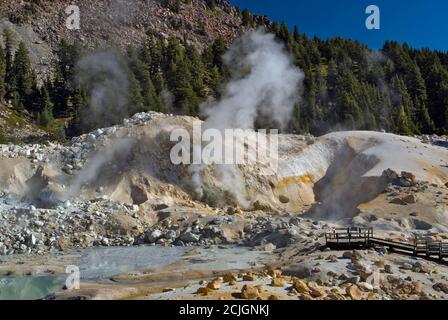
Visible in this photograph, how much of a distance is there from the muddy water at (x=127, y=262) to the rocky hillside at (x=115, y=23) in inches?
2557

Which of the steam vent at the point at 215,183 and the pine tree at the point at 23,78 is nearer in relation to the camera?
the steam vent at the point at 215,183

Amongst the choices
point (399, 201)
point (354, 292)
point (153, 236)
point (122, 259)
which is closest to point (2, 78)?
point (153, 236)

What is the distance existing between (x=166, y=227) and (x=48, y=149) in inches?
513

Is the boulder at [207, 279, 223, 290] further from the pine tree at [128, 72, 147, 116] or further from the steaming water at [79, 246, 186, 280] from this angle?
the pine tree at [128, 72, 147, 116]

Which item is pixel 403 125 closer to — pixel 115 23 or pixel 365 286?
pixel 365 286

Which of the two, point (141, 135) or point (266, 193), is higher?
point (141, 135)

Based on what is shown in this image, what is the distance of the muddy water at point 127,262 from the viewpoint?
20953 millimetres

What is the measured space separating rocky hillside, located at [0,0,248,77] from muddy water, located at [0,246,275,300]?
6495cm

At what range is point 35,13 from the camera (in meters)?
99.0

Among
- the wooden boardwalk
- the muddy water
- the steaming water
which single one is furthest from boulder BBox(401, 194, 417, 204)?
the steaming water

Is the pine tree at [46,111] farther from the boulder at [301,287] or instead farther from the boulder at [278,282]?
the boulder at [301,287]

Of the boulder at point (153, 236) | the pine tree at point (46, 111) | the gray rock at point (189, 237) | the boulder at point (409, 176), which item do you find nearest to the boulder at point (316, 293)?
the gray rock at point (189, 237)
